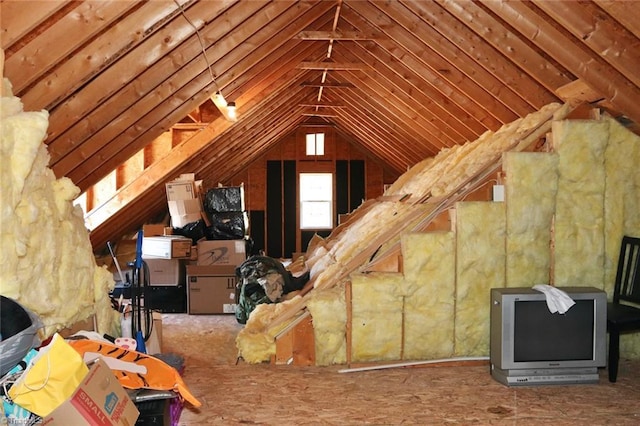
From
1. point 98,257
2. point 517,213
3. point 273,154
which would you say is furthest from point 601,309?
point 273,154

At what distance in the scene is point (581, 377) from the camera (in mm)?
4070

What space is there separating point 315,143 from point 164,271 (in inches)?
237

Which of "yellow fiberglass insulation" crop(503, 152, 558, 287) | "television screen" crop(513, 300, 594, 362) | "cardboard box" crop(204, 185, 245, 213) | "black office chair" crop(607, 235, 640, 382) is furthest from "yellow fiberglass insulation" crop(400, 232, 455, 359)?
"cardboard box" crop(204, 185, 245, 213)

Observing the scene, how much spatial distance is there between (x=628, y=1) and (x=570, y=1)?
1.34 ft

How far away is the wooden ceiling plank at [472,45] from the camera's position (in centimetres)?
459

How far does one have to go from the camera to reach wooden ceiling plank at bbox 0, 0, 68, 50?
2566mm

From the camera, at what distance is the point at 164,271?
6.68 m

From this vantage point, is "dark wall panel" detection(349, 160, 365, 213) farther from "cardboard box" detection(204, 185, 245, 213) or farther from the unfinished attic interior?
the unfinished attic interior

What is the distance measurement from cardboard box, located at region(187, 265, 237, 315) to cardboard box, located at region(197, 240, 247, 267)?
373 mm

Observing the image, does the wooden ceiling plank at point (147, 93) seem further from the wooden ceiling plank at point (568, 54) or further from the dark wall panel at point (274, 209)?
the dark wall panel at point (274, 209)

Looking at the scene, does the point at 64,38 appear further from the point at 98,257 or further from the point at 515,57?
the point at 98,257

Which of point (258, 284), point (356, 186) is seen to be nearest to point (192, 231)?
point (258, 284)

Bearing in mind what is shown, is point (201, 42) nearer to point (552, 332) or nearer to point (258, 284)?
point (258, 284)

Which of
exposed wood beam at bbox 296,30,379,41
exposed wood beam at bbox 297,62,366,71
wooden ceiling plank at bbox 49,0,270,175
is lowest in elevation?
wooden ceiling plank at bbox 49,0,270,175
